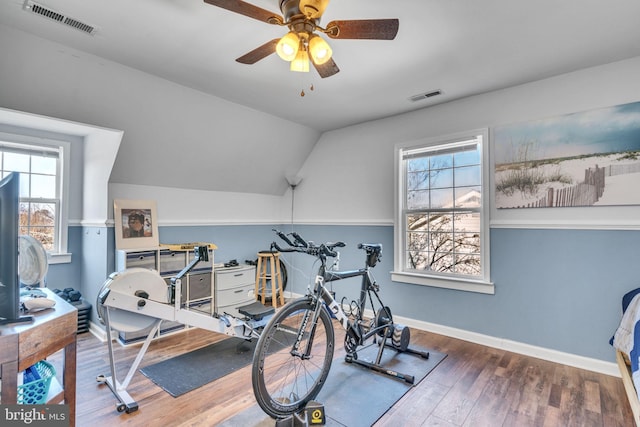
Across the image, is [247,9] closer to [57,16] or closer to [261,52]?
[261,52]

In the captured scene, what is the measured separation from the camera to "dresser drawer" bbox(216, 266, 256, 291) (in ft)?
12.0

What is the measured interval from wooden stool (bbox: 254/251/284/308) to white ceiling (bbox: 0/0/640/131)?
219 cm

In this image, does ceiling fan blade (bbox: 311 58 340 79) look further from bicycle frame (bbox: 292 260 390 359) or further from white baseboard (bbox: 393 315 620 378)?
white baseboard (bbox: 393 315 620 378)

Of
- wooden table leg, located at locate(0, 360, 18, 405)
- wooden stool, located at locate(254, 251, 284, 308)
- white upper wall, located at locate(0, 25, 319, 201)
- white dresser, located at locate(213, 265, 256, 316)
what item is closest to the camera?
wooden table leg, located at locate(0, 360, 18, 405)

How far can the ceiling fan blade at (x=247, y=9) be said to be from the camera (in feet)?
4.92

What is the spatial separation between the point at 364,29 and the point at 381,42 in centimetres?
67

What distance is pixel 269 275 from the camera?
463 cm

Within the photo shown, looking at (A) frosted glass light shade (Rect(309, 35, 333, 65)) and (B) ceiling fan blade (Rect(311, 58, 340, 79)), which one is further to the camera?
(B) ceiling fan blade (Rect(311, 58, 340, 79))

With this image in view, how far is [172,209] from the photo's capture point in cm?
381

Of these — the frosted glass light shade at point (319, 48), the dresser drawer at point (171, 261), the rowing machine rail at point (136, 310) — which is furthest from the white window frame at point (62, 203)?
the frosted glass light shade at point (319, 48)

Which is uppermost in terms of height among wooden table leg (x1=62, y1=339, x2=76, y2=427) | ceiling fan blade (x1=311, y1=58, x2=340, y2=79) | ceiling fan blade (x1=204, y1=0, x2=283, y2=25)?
ceiling fan blade (x1=204, y1=0, x2=283, y2=25)

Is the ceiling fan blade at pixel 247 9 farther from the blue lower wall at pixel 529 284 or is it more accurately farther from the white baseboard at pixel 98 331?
the white baseboard at pixel 98 331

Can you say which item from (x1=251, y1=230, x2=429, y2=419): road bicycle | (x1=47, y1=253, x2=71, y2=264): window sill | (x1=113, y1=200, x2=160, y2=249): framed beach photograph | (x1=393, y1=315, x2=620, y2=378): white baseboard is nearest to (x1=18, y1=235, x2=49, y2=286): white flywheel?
(x1=251, y1=230, x2=429, y2=419): road bicycle

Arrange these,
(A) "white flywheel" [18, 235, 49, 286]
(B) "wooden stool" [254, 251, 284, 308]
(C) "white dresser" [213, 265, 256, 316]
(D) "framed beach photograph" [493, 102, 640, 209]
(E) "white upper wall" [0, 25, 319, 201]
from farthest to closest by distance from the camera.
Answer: (B) "wooden stool" [254, 251, 284, 308] < (C) "white dresser" [213, 265, 256, 316] < (D) "framed beach photograph" [493, 102, 640, 209] < (E) "white upper wall" [0, 25, 319, 201] < (A) "white flywheel" [18, 235, 49, 286]
